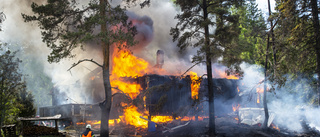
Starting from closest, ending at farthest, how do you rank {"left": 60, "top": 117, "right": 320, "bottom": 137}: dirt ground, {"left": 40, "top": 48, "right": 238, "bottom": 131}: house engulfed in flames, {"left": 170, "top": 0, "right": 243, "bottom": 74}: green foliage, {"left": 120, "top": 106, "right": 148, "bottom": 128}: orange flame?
{"left": 170, "top": 0, "right": 243, "bottom": 74}: green foliage
{"left": 60, "top": 117, "right": 320, "bottom": 137}: dirt ground
{"left": 40, "top": 48, "right": 238, "bottom": 131}: house engulfed in flames
{"left": 120, "top": 106, "right": 148, "bottom": 128}: orange flame

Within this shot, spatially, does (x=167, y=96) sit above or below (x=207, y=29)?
below

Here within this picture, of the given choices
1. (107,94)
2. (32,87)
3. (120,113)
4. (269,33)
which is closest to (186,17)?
(269,33)

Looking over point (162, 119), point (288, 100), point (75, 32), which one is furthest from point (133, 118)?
point (288, 100)

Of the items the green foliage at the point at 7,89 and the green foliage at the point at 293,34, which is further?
the green foliage at the point at 293,34

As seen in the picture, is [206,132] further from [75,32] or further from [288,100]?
[288,100]

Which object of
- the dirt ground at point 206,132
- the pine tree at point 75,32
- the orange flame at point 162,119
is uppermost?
the pine tree at point 75,32

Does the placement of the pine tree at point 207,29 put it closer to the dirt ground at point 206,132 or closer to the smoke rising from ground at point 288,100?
the dirt ground at point 206,132

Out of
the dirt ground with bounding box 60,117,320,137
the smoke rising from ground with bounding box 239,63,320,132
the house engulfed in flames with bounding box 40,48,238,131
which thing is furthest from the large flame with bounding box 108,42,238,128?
the smoke rising from ground with bounding box 239,63,320,132

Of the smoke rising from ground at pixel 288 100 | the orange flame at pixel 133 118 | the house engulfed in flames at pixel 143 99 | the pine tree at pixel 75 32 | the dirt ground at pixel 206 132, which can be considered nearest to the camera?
the pine tree at pixel 75 32

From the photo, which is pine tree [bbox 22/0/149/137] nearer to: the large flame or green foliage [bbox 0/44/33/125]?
green foliage [bbox 0/44/33/125]

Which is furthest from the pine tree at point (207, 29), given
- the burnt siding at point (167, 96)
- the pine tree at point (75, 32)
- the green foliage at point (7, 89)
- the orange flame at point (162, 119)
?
the green foliage at point (7, 89)

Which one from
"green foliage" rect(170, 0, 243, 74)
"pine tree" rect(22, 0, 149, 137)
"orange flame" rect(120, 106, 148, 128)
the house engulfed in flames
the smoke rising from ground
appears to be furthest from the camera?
"orange flame" rect(120, 106, 148, 128)

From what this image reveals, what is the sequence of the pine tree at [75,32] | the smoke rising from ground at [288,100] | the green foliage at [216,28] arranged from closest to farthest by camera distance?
the pine tree at [75,32]
the green foliage at [216,28]
the smoke rising from ground at [288,100]

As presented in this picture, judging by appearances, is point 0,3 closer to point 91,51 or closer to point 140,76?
point 91,51
